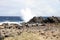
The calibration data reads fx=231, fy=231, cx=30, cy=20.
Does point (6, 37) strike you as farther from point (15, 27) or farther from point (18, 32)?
point (15, 27)

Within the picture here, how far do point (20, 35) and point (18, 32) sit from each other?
1086mm

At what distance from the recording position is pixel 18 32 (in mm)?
20078

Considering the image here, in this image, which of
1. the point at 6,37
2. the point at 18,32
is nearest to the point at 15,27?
the point at 18,32

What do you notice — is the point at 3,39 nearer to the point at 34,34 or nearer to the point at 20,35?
the point at 20,35

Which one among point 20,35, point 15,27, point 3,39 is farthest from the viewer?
point 15,27

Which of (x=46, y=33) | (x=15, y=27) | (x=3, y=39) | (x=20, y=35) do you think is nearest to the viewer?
(x=3, y=39)

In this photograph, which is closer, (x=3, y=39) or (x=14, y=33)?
(x=3, y=39)

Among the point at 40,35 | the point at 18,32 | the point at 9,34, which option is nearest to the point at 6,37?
the point at 9,34

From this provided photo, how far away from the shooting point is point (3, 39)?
17.8 metres

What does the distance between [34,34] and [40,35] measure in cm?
54

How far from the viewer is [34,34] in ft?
64.0

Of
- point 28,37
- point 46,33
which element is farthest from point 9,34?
point 46,33

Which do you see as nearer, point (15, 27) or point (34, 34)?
point (34, 34)

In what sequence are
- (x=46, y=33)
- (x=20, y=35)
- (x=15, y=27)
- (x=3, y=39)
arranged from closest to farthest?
(x=3, y=39), (x=20, y=35), (x=46, y=33), (x=15, y=27)
